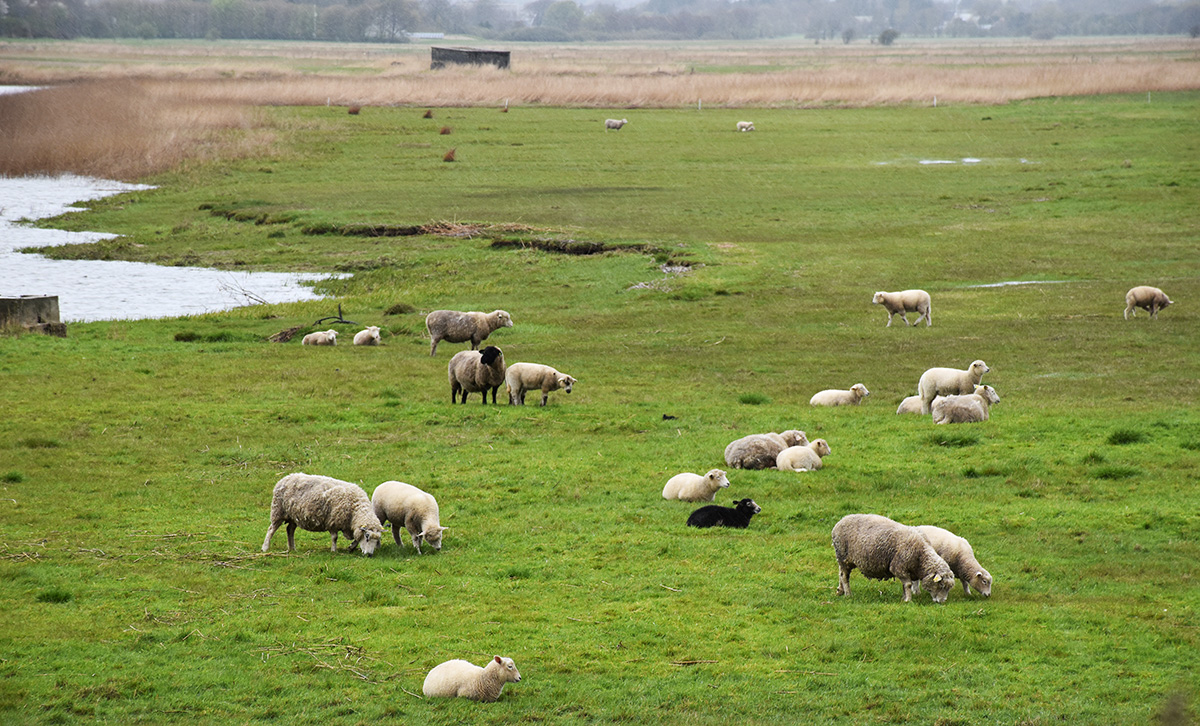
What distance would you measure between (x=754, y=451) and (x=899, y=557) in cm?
596

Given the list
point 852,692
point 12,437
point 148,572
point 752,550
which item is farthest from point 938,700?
point 12,437

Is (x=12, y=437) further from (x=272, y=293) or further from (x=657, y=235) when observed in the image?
(x=657, y=235)

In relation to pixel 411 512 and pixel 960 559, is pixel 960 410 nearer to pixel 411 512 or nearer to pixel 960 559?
pixel 960 559

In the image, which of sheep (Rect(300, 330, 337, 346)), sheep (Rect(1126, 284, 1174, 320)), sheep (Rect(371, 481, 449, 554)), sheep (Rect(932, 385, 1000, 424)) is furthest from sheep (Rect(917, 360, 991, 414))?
sheep (Rect(300, 330, 337, 346))

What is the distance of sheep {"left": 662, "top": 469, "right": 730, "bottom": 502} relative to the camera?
16.0 metres

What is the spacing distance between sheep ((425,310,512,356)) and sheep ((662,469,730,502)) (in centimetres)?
1129

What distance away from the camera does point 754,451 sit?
1766 cm

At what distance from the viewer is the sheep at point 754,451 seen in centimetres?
1762

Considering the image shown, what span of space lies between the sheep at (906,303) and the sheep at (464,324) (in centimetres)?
974

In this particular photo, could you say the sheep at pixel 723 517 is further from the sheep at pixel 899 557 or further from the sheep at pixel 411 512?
the sheep at pixel 411 512

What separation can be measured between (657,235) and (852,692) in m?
33.2

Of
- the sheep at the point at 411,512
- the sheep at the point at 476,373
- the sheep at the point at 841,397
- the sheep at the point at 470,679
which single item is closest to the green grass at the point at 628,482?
the sheep at the point at 470,679

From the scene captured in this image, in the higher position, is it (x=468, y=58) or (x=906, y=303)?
(x=468, y=58)

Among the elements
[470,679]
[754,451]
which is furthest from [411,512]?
[754,451]
